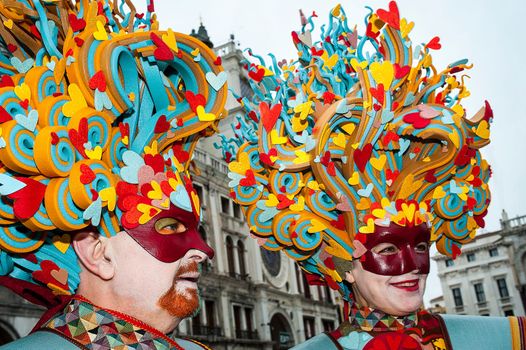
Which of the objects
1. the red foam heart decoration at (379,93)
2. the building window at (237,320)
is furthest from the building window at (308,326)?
the red foam heart decoration at (379,93)

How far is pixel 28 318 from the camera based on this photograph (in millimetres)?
11625

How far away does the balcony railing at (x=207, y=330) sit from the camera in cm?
1625

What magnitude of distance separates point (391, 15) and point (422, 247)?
138 centimetres

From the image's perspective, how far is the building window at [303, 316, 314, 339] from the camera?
901 inches

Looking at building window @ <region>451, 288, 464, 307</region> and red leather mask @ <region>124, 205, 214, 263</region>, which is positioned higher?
building window @ <region>451, 288, 464, 307</region>

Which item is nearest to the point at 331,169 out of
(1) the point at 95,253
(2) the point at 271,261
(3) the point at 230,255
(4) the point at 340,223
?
(4) the point at 340,223

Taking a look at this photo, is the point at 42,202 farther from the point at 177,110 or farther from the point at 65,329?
the point at 177,110

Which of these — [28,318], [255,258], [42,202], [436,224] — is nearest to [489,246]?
[255,258]

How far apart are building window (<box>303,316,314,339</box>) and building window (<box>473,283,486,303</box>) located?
15.2 metres

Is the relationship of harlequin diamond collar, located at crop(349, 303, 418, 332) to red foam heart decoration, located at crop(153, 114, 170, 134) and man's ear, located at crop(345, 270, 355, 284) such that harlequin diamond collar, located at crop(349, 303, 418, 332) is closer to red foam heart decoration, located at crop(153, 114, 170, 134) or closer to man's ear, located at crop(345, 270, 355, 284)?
man's ear, located at crop(345, 270, 355, 284)

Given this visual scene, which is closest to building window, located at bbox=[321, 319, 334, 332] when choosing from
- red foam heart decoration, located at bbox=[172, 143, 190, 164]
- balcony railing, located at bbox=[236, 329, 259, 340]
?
balcony railing, located at bbox=[236, 329, 259, 340]

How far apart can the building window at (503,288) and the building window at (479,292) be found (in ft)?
3.11

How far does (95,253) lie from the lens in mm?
2354

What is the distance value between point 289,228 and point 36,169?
5.60ft
